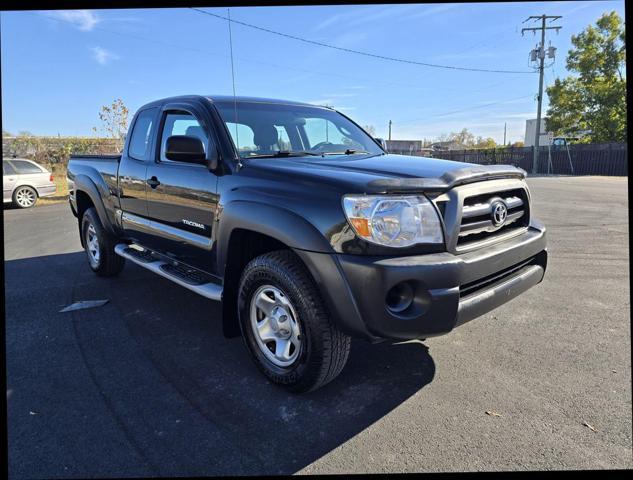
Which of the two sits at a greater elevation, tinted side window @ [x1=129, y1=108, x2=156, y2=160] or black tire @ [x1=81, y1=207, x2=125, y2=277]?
tinted side window @ [x1=129, y1=108, x2=156, y2=160]

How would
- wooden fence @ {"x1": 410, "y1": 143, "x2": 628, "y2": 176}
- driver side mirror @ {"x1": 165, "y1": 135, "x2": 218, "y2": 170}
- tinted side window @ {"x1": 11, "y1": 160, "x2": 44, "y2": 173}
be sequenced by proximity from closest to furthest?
driver side mirror @ {"x1": 165, "y1": 135, "x2": 218, "y2": 170}, tinted side window @ {"x1": 11, "y1": 160, "x2": 44, "y2": 173}, wooden fence @ {"x1": 410, "y1": 143, "x2": 628, "y2": 176}

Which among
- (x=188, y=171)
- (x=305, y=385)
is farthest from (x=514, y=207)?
(x=188, y=171)

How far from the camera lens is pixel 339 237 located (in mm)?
2316

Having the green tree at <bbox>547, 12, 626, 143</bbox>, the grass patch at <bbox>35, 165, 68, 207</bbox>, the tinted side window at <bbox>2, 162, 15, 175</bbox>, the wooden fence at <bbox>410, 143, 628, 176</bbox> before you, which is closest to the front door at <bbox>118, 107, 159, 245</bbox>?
the tinted side window at <bbox>2, 162, 15, 175</bbox>

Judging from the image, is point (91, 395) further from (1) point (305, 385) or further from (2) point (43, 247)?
(2) point (43, 247)

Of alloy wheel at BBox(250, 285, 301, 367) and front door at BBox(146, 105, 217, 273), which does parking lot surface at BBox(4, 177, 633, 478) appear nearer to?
alloy wheel at BBox(250, 285, 301, 367)

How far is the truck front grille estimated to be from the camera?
8.45ft

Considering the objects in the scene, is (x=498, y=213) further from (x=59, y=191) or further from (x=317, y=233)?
(x=59, y=191)

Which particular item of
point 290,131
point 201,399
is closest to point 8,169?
point 290,131

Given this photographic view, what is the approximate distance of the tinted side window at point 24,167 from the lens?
12789mm

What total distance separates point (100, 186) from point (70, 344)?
7.11ft

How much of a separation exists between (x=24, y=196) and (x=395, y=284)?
568 inches

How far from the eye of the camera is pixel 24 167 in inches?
510

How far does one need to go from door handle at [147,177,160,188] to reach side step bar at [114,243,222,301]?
2.46 feet
